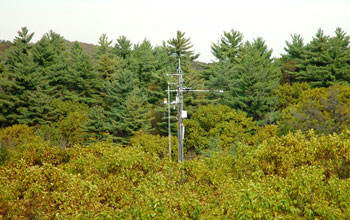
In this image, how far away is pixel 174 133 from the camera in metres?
45.6

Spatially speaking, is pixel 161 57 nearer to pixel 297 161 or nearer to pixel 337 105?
pixel 337 105

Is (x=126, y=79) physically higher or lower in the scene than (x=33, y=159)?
higher

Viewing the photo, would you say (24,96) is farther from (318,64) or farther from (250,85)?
(318,64)

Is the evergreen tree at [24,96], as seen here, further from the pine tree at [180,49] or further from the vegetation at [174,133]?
the pine tree at [180,49]

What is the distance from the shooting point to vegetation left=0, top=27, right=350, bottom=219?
9.28 meters

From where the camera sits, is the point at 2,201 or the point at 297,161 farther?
the point at 297,161

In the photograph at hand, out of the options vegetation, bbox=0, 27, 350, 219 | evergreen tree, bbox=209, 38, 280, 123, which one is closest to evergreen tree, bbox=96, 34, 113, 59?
vegetation, bbox=0, 27, 350, 219

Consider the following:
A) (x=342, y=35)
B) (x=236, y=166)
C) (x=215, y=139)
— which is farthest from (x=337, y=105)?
(x=236, y=166)

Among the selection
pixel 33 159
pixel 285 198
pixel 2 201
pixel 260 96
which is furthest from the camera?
pixel 260 96

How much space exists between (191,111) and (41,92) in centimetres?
2106

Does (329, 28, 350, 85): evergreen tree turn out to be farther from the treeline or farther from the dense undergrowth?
the dense undergrowth

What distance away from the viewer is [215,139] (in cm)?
3881

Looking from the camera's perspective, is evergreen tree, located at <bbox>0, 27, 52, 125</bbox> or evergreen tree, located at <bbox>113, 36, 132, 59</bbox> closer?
evergreen tree, located at <bbox>0, 27, 52, 125</bbox>

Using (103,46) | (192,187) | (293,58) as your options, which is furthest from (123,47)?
(192,187)
